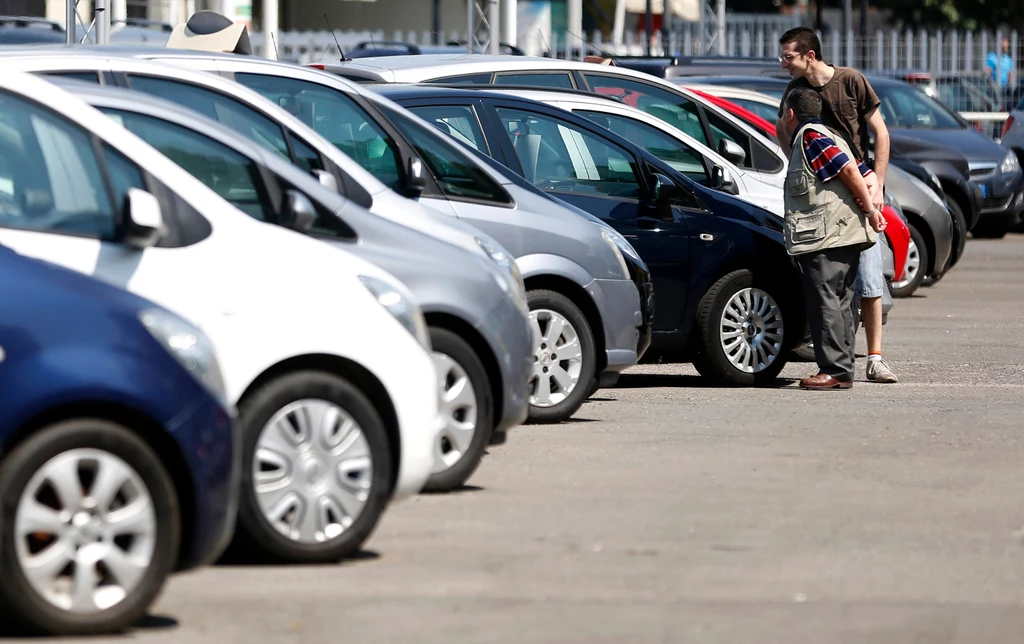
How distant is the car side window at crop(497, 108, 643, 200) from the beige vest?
34.6 inches

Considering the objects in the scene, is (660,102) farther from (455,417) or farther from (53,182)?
(53,182)

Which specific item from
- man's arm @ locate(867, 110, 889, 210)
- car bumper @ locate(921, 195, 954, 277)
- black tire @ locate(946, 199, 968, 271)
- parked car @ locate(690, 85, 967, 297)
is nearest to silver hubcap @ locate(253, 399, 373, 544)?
man's arm @ locate(867, 110, 889, 210)

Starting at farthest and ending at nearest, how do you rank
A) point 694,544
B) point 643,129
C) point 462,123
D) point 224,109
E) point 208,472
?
point 643,129 < point 462,123 < point 224,109 < point 694,544 < point 208,472

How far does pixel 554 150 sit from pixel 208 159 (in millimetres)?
4136

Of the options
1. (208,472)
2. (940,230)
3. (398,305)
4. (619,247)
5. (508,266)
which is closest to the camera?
(208,472)

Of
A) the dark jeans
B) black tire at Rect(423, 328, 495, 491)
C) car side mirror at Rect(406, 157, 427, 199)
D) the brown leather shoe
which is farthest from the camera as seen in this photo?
the brown leather shoe

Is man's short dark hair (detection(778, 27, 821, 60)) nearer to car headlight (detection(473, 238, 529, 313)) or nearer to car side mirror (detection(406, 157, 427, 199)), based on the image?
car side mirror (detection(406, 157, 427, 199))

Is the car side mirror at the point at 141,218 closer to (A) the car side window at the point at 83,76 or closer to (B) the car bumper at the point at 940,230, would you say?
(A) the car side window at the point at 83,76

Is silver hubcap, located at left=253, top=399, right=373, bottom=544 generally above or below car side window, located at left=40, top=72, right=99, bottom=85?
below

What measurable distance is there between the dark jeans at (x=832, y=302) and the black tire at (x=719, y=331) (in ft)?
0.73

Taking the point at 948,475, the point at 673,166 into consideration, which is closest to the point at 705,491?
the point at 948,475

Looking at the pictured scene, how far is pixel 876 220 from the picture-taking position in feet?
34.5

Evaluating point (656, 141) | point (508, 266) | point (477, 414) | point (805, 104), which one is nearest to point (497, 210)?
point (508, 266)

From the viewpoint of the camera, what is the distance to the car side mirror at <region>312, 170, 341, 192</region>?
7.73m
